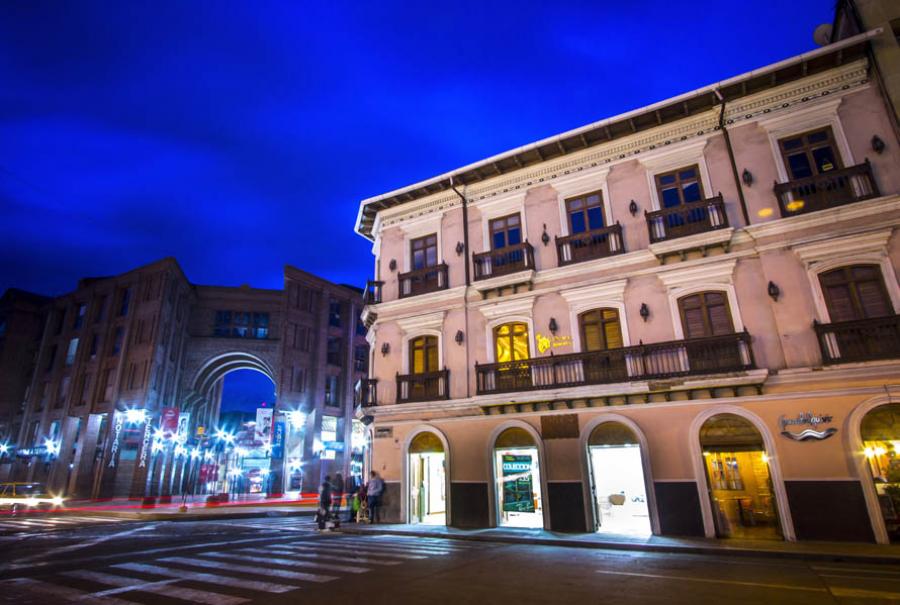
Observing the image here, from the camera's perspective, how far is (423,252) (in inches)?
803

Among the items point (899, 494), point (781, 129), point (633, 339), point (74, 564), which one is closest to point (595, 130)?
point (781, 129)

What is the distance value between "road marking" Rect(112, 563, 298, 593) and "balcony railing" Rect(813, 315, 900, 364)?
14022mm

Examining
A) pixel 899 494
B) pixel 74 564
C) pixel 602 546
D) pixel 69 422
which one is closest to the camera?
pixel 74 564

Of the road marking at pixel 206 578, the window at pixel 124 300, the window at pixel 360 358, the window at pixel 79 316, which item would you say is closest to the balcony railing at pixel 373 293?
the road marking at pixel 206 578

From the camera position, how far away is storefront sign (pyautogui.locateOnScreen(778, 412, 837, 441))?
12172 millimetres

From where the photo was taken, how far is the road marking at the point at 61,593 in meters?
6.88

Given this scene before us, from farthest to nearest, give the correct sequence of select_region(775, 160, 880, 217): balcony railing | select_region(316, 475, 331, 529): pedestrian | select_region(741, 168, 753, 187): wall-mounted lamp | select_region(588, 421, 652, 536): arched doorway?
select_region(316, 475, 331, 529): pedestrian
select_region(741, 168, 753, 187): wall-mounted lamp
select_region(588, 421, 652, 536): arched doorway
select_region(775, 160, 880, 217): balcony railing

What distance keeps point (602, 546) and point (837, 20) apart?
1971 cm

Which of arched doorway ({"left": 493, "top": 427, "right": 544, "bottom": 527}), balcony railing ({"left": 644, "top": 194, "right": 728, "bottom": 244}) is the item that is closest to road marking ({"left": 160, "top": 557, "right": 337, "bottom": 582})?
arched doorway ({"left": 493, "top": 427, "right": 544, "bottom": 527})

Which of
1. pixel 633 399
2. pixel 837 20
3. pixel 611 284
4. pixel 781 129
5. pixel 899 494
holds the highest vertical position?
pixel 837 20

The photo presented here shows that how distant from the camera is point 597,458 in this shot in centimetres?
1486

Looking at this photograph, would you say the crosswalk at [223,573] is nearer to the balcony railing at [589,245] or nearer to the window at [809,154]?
the balcony railing at [589,245]

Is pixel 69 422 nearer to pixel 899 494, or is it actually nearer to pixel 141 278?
pixel 141 278

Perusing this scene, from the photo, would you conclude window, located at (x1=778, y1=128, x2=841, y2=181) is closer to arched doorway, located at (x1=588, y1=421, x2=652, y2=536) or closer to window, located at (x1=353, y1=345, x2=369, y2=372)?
arched doorway, located at (x1=588, y1=421, x2=652, y2=536)
